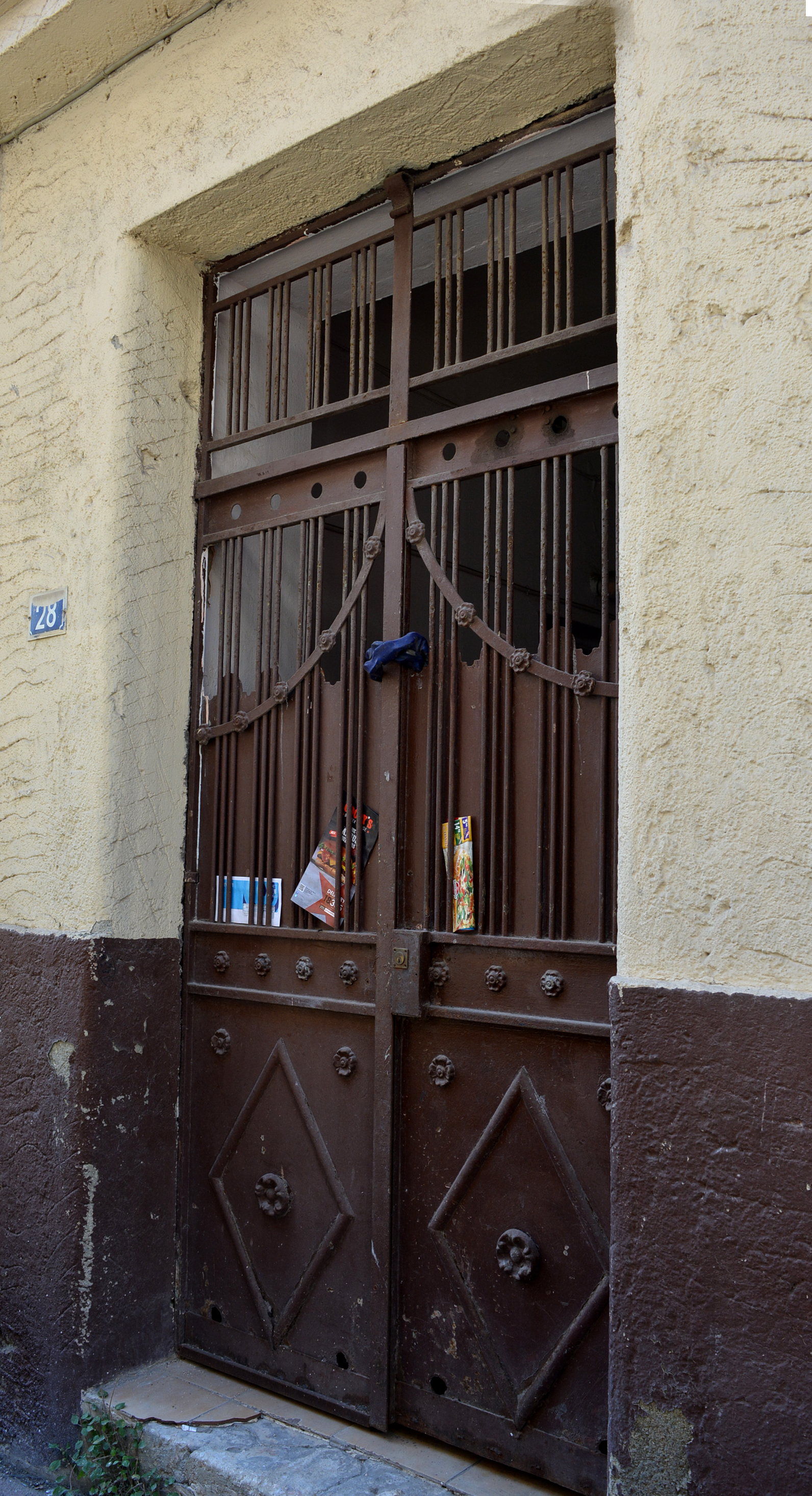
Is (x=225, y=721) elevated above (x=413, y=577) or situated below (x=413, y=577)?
below

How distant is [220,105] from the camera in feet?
10.6

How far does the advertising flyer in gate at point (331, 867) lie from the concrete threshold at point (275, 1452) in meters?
1.32

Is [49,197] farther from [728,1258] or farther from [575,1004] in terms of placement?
[728,1258]

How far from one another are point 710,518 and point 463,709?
0.96 meters

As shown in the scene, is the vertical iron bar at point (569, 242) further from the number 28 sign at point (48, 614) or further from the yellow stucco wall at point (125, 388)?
the number 28 sign at point (48, 614)

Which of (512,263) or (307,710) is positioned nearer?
(512,263)

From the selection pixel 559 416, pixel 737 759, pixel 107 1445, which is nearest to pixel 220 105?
pixel 559 416

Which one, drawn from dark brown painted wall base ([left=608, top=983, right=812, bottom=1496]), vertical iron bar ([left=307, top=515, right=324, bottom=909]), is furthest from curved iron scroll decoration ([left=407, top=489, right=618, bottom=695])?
dark brown painted wall base ([left=608, top=983, right=812, bottom=1496])

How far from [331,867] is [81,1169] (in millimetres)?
1168

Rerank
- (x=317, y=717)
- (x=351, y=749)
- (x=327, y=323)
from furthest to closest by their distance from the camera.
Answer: (x=327, y=323) → (x=317, y=717) → (x=351, y=749)

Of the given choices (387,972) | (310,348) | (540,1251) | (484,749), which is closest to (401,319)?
(310,348)

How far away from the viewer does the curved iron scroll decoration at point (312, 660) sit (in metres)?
3.11

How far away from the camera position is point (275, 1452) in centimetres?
277

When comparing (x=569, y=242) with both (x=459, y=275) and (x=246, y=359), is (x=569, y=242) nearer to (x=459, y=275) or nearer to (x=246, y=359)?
(x=459, y=275)
